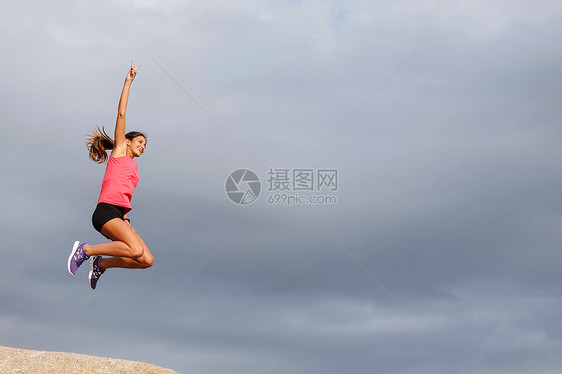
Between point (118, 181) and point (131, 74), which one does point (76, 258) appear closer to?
point (118, 181)

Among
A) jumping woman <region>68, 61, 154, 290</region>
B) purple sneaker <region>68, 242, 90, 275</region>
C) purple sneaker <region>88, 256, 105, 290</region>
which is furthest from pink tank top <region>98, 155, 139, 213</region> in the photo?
purple sneaker <region>88, 256, 105, 290</region>

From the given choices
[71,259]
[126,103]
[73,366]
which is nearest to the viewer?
[126,103]

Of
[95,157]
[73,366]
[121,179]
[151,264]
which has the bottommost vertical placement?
[73,366]

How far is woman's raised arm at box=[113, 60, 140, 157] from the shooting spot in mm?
9891

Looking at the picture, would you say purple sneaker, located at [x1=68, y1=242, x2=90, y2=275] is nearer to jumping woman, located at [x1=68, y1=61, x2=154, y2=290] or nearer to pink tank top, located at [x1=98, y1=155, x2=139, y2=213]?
jumping woman, located at [x1=68, y1=61, x2=154, y2=290]

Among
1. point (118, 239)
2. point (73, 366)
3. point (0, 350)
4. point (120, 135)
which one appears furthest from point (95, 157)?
point (0, 350)

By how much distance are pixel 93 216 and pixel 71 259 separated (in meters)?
1.14

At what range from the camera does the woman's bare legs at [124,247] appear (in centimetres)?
1002

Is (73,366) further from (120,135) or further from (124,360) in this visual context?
(120,135)

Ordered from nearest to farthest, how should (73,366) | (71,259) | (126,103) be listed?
(126,103) → (71,259) → (73,366)

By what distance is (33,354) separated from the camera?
13.8 meters

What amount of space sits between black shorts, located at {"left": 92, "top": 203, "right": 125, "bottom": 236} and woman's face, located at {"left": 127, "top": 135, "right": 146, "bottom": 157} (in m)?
1.06

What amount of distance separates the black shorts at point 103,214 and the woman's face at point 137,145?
1.06 m

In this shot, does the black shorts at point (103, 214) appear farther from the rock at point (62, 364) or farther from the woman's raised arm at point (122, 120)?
the rock at point (62, 364)
